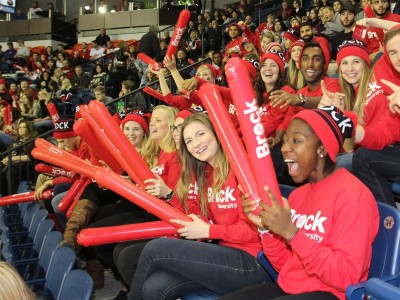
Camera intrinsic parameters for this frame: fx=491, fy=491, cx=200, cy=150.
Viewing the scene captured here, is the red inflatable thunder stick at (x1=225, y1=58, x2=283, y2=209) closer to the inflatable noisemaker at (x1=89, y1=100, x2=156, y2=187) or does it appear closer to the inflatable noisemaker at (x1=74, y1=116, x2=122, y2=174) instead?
the inflatable noisemaker at (x1=89, y1=100, x2=156, y2=187)

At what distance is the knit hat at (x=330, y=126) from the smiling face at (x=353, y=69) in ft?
4.12

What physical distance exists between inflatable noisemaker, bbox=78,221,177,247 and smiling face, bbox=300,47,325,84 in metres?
1.71

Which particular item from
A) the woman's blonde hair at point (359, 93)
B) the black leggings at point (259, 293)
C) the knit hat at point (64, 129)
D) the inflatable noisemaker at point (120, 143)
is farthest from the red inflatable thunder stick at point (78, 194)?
the black leggings at point (259, 293)

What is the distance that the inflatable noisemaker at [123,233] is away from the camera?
2283 mm

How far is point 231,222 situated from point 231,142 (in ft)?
2.56

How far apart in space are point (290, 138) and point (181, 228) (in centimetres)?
71

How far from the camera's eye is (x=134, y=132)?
4059 millimetres

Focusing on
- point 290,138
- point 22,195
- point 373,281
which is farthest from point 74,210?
point 373,281

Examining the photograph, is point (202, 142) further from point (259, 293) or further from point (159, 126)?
point (159, 126)

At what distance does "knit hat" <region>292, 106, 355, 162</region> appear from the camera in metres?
1.81

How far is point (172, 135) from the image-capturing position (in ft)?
11.8

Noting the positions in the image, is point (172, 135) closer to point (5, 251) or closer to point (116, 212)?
point (116, 212)

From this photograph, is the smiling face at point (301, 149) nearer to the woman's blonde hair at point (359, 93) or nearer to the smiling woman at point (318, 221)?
the smiling woman at point (318, 221)

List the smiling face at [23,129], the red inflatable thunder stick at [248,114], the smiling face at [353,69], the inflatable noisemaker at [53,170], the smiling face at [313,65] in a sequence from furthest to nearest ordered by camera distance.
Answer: the smiling face at [23,129], the inflatable noisemaker at [53,170], the smiling face at [313,65], the smiling face at [353,69], the red inflatable thunder stick at [248,114]
